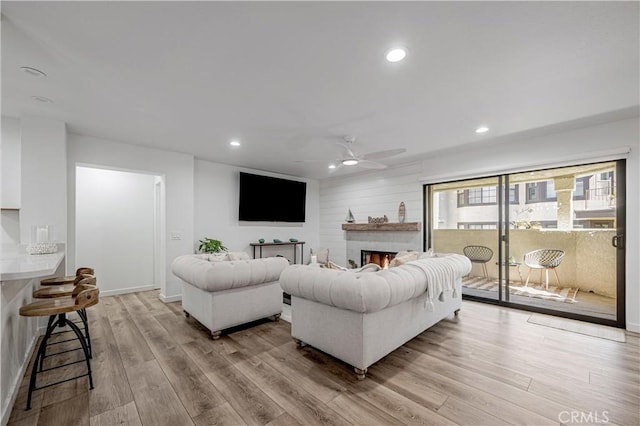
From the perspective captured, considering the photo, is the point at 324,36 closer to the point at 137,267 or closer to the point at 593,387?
the point at 593,387

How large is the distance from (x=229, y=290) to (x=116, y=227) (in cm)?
344

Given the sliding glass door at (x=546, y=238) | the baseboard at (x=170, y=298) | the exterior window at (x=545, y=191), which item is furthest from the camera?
the baseboard at (x=170, y=298)

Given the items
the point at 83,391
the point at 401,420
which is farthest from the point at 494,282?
the point at 83,391

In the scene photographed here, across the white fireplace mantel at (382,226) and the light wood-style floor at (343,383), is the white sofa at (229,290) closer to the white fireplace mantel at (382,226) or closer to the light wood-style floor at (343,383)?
the light wood-style floor at (343,383)

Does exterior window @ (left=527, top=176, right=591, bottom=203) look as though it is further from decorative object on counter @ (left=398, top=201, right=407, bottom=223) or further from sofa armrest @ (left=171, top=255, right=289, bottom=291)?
sofa armrest @ (left=171, top=255, right=289, bottom=291)

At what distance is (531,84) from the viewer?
2.47 meters

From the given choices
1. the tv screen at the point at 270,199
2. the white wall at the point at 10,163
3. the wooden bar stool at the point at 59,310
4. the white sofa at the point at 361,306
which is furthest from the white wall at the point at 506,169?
the white wall at the point at 10,163

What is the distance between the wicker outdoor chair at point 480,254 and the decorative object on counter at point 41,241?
596 centimetres

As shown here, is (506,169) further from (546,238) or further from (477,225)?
(546,238)

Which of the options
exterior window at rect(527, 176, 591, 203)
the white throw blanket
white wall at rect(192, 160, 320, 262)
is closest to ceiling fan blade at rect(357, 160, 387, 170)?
the white throw blanket

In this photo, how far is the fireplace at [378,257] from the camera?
589 cm

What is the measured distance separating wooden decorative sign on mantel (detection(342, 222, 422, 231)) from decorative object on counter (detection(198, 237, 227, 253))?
9.60 feet

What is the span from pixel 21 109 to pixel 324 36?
364cm

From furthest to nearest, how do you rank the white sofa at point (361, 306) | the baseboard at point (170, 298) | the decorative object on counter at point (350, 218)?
the decorative object on counter at point (350, 218) → the baseboard at point (170, 298) → the white sofa at point (361, 306)
